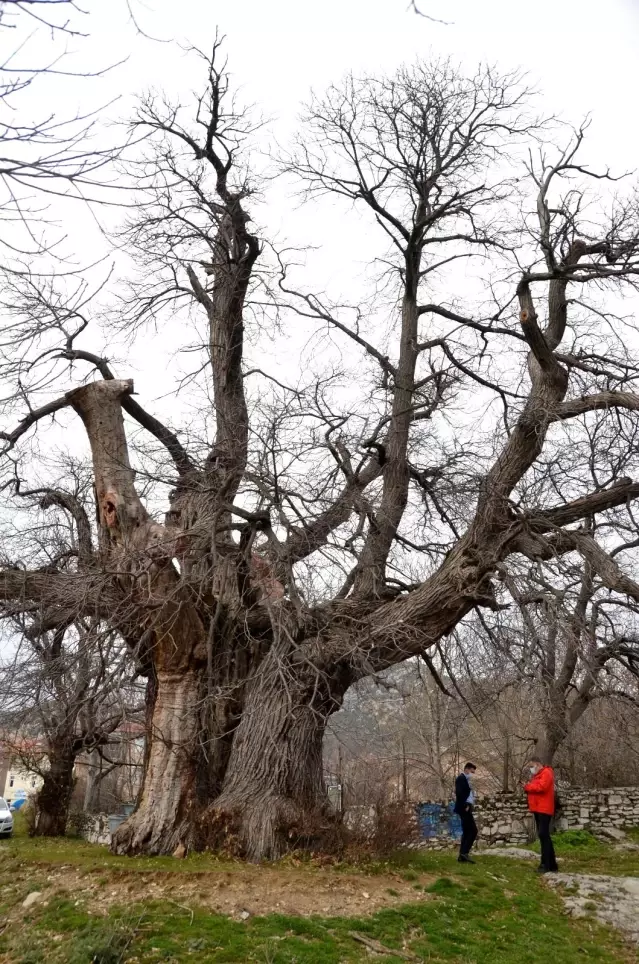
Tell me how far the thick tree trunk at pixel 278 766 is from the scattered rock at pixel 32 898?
211 cm

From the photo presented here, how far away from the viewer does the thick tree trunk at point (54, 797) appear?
15953 mm

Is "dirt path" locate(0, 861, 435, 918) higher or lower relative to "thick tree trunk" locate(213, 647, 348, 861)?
lower

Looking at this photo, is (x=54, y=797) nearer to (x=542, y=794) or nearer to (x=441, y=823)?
(x=441, y=823)

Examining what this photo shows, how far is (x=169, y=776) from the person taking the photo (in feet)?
29.2

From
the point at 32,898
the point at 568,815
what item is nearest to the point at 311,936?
the point at 32,898

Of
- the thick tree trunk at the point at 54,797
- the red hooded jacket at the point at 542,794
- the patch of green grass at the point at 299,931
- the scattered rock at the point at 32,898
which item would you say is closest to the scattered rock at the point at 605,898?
the patch of green grass at the point at 299,931

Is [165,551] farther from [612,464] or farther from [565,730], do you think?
[565,730]

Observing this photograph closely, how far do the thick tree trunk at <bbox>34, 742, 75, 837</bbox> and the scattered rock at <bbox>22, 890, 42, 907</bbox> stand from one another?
30.8 ft

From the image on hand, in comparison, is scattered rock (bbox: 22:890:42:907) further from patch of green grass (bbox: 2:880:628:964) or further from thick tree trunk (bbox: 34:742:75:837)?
thick tree trunk (bbox: 34:742:75:837)

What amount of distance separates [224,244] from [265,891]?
847cm

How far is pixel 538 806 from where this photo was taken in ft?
31.4

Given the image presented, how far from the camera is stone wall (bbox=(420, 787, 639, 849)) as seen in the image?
15.7 m

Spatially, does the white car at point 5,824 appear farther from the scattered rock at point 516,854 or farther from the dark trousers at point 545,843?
the dark trousers at point 545,843

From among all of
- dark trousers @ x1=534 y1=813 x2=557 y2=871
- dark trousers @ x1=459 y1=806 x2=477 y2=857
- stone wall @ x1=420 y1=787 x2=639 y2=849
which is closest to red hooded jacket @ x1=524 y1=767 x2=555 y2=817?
dark trousers @ x1=534 y1=813 x2=557 y2=871
